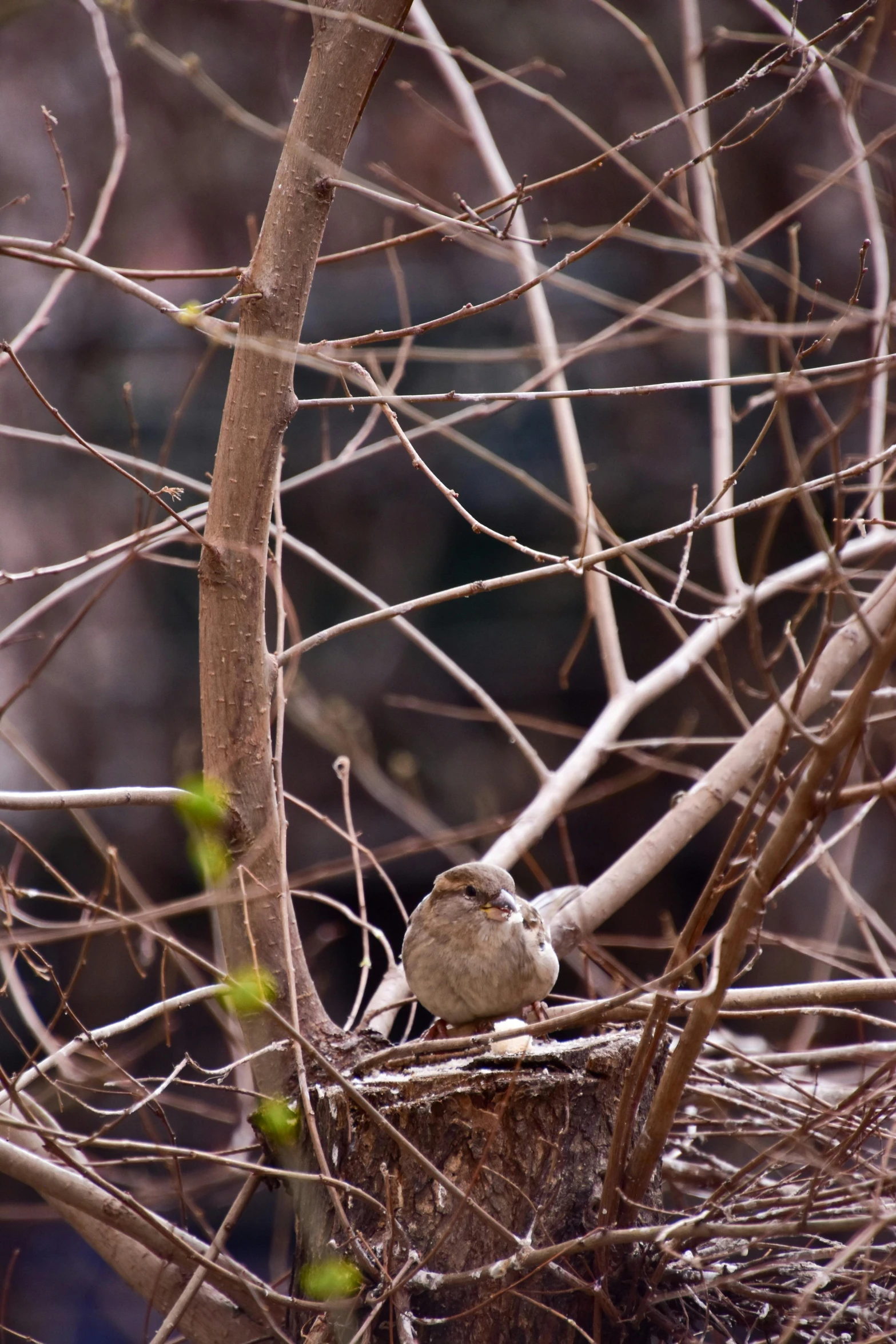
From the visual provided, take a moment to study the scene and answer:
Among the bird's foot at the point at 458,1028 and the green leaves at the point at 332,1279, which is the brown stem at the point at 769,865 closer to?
the green leaves at the point at 332,1279

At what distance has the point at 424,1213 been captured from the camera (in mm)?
2320

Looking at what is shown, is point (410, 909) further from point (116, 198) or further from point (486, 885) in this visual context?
point (116, 198)

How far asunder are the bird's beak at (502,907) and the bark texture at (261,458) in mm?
639

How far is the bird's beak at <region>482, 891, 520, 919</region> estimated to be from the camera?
2959 millimetres

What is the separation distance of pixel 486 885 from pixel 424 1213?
90 cm

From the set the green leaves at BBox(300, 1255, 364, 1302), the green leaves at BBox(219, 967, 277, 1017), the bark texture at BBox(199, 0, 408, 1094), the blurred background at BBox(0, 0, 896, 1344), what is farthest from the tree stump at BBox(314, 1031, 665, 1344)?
the blurred background at BBox(0, 0, 896, 1344)

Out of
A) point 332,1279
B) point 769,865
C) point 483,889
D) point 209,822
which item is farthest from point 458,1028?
point 769,865

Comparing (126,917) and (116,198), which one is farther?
(116,198)

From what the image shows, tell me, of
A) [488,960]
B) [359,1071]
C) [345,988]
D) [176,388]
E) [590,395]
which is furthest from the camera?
[176,388]

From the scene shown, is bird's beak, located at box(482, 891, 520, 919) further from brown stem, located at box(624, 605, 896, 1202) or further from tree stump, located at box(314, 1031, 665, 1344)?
brown stem, located at box(624, 605, 896, 1202)

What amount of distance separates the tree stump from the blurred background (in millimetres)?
4682

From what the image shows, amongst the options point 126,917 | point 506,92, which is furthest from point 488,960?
point 506,92

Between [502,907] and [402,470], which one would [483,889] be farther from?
[402,470]

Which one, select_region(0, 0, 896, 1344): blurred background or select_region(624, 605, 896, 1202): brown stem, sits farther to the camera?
select_region(0, 0, 896, 1344): blurred background
